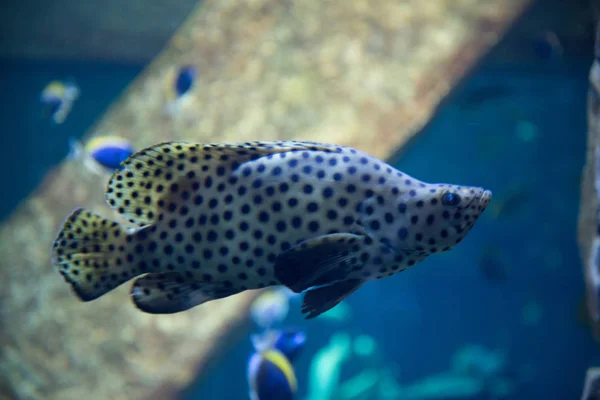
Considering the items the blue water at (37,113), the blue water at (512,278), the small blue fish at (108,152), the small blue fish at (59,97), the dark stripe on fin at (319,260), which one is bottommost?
the blue water at (512,278)

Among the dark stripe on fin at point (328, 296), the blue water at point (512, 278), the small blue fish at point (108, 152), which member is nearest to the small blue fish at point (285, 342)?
the dark stripe on fin at point (328, 296)

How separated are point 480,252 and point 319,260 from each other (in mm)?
14758

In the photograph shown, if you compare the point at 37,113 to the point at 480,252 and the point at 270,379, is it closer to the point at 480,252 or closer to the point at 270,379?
the point at 270,379

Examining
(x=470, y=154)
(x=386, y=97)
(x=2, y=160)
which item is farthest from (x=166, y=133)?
(x=470, y=154)

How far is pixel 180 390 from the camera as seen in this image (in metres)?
5.11

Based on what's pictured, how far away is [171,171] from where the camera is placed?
1.79 metres

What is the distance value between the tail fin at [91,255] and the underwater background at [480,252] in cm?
1196

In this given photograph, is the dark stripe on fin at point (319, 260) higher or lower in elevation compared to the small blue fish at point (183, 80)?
lower

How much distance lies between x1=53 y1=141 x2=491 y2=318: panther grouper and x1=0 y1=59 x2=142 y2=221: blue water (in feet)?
40.7

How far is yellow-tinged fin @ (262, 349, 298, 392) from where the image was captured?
9.93 ft

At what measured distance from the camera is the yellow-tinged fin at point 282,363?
9.93ft

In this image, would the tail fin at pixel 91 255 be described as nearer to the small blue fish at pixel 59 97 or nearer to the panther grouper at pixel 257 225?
the panther grouper at pixel 257 225

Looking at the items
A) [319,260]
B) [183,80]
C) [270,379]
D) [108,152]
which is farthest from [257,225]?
[183,80]

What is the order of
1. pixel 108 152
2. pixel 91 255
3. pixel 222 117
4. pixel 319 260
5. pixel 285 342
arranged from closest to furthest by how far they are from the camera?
1. pixel 319 260
2. pixel 91 255
3. pixel 285 342
4. pixel 108 152
5. pixel 222 117
